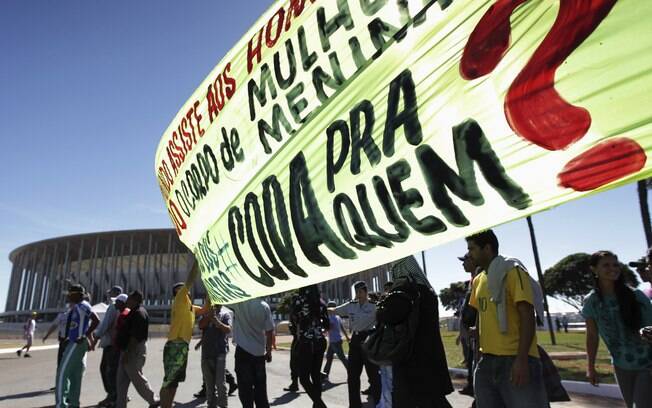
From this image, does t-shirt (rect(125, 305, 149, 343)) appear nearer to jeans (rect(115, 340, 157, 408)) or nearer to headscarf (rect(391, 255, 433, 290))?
jeans (rect(115, 340, 157, 408))

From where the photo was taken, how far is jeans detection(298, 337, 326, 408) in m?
5.32

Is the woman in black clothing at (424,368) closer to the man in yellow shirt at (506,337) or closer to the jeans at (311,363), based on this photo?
the man in yellow shirt at (506,337)

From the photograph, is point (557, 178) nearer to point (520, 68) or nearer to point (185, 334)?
point (520, 68)

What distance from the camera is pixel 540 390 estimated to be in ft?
9.41

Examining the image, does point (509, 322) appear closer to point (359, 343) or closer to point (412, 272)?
point (412, 272)

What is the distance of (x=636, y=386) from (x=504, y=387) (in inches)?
45.0

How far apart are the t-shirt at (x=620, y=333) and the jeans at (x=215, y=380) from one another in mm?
4632

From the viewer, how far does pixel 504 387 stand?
2.91 metres

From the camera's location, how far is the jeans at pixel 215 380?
6.11m

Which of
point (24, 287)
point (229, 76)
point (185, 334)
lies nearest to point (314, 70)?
point (229, 76)

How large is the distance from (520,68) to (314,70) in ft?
3.80

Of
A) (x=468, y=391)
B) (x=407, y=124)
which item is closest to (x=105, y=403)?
(x=468, y=391)

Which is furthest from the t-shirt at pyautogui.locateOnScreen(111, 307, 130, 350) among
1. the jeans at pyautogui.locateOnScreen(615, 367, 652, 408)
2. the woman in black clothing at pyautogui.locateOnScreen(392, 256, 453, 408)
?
the jeans at pyautogui.locateOnScreen(615, 367, 652, 408)

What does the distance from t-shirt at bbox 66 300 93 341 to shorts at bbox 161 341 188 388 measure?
1592 mm
